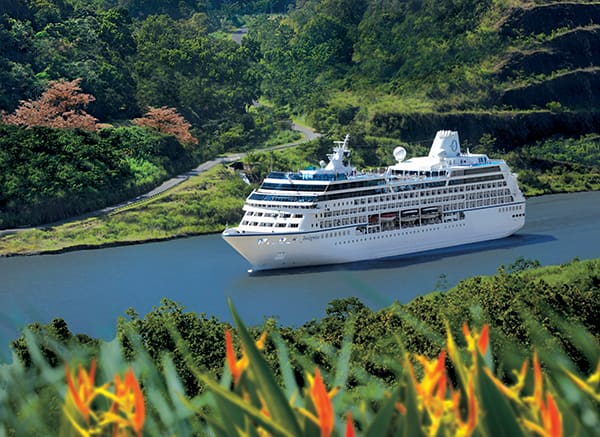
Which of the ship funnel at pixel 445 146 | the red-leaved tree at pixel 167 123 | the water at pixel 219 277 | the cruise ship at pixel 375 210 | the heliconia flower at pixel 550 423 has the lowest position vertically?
the heliconia flower at pixel 550 423

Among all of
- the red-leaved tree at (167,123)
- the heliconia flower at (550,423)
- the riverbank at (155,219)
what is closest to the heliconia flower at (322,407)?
the heliconia flower at (550,423)

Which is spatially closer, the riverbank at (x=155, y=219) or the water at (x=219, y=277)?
the water at (x=219, y=277)

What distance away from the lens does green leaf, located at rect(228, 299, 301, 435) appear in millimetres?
2033

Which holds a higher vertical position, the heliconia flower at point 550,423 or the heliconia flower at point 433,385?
the heliconia flower at point 433,385

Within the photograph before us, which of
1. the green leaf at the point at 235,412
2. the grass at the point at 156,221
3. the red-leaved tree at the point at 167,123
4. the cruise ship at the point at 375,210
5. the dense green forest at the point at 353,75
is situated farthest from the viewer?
the dense green forest at the point at 353,75

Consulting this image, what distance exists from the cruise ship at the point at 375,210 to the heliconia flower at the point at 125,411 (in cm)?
2688

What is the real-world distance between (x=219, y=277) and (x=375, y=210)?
239 inches

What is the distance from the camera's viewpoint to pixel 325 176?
3133 centimetres

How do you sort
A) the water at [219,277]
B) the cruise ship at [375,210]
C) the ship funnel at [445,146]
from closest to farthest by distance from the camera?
the water at [219,277] < the cruise ship at [375,210] < the ship funnel at [445,146]

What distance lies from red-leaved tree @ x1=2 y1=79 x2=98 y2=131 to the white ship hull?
16.0 metres

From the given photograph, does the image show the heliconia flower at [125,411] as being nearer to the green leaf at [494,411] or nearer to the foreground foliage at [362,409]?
the foreground foliage at [362,409]

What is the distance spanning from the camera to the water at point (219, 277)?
80.6ft

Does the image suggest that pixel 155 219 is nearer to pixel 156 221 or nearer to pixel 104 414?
pixel 156 221

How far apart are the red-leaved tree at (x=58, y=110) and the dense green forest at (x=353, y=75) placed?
0.71 meters
